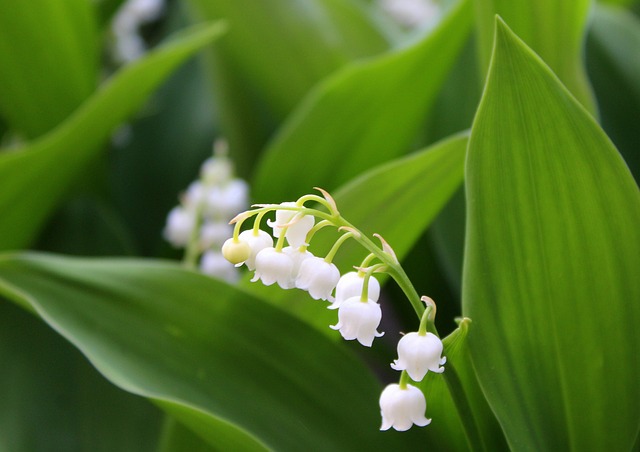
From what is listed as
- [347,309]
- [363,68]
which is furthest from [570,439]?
[363,68]

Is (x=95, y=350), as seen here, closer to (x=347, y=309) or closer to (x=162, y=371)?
(x=162, y=371)

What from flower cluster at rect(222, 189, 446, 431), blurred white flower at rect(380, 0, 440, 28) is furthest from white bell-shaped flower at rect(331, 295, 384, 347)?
blurred white flower at rect(380, 0, 440, 28)

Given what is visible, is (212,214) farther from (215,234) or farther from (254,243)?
(254,243)

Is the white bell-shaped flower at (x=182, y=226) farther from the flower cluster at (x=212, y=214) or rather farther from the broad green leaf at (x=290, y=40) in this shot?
the broad green leaf at (x=290, y=40)

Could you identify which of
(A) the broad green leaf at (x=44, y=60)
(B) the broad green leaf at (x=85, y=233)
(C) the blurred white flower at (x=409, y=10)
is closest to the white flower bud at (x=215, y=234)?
(B) the broad green leaf at (x=85, y=233)

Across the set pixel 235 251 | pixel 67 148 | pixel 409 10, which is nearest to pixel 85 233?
pixel 67 148

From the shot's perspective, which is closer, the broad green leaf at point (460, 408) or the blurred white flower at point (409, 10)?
the broad green leaf at point (460, 408)
